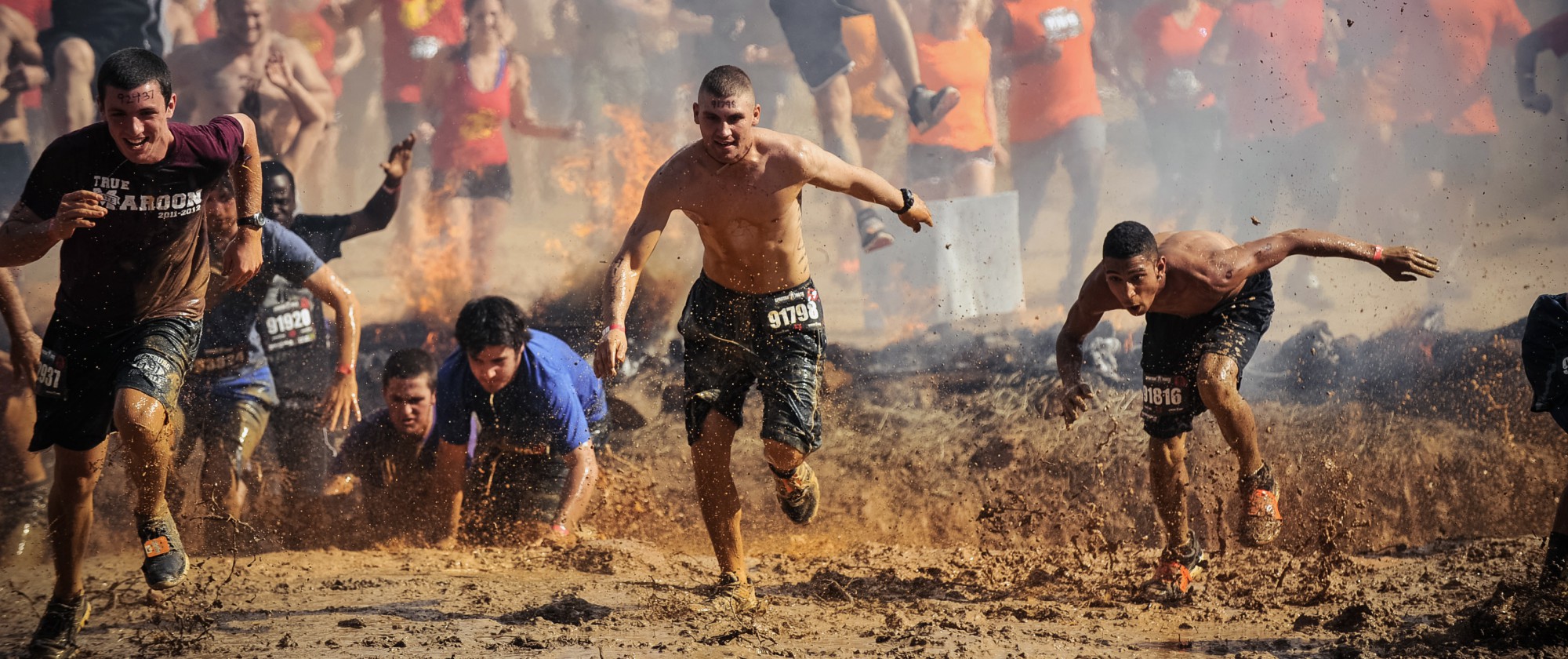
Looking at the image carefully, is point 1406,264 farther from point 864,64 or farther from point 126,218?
point 126,218

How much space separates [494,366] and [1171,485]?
3454 millimetres

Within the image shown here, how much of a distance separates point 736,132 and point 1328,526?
321cm

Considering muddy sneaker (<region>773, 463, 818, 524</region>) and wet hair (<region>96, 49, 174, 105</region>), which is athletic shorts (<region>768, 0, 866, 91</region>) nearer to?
muddy sneaker (<region>773, 463, 818, 524</region>)

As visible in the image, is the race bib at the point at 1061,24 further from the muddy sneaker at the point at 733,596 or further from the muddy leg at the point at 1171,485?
the muddy sneaker at the point at 733,596

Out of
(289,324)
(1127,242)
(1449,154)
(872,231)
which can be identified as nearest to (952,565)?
(1127,242)

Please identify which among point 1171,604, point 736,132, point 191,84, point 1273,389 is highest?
point 191,84

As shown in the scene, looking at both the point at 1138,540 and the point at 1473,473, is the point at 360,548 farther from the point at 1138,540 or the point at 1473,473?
the point at 1473,473

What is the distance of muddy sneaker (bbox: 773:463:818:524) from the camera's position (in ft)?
16.2

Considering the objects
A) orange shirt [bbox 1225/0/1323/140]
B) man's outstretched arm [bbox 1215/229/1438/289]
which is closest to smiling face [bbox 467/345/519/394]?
man's outstretched arm [bbox 1215/229/1438/289]

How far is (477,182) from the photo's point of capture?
896cm

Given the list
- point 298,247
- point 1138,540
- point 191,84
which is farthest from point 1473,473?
point 191,84

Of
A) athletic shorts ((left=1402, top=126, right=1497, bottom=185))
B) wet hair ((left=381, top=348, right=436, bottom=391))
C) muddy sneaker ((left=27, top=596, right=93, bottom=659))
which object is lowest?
muddy sneaker ((left=27, top=596, right=93, bottom=659))

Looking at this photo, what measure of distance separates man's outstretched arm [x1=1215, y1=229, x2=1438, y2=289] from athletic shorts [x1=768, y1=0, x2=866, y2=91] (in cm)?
448

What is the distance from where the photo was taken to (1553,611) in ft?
15.0
